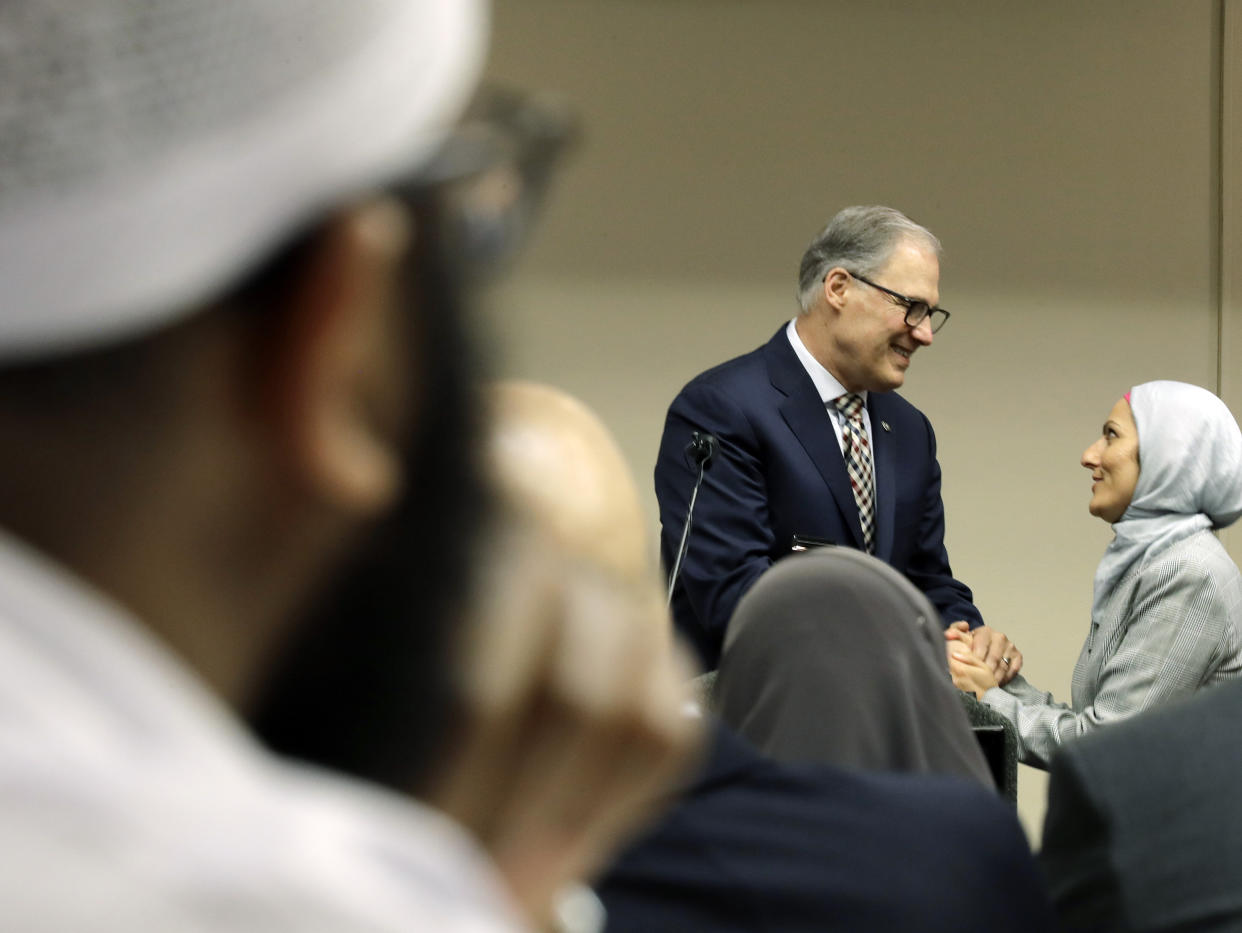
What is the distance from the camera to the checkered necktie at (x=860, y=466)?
3328 millimetres

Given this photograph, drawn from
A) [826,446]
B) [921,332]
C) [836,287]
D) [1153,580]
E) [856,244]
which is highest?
[856,244]

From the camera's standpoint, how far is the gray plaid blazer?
110 inches

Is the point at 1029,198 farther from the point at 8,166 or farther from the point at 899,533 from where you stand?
the point at 8,166

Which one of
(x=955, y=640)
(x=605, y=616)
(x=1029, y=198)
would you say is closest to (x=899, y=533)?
(x=955, y=640)

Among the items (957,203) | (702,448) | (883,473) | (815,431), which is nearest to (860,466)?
(883,473)

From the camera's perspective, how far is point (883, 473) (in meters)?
3.38

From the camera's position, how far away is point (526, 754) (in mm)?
421

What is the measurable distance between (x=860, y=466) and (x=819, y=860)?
2.50 metres

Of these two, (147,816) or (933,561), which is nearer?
(147,816)

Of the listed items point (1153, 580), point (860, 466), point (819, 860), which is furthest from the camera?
point (860, 466)

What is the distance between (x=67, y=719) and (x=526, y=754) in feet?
0.54

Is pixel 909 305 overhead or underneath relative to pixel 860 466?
overhead

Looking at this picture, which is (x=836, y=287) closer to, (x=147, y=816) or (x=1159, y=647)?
(x=1159, y=647)

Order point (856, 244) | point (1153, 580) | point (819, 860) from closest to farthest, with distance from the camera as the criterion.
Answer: point (819, 860) → point (1153, 580) → point (856, 244)
